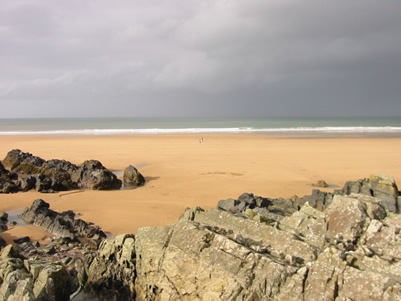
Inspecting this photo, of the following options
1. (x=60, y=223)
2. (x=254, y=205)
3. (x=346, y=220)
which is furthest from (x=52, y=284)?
(x=254, y=205)

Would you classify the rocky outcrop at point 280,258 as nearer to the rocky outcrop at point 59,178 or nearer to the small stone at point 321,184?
the rocky outcrop at point 59,178

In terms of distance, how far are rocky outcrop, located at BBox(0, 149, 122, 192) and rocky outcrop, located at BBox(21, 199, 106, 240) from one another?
12.2ft

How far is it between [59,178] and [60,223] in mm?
6071

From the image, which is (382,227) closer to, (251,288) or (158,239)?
(251,288)

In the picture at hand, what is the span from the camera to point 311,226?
466 cm

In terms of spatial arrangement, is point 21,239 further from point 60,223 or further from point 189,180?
point 189,180

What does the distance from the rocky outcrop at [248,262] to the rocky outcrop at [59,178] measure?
786cm

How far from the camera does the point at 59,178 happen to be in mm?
14352

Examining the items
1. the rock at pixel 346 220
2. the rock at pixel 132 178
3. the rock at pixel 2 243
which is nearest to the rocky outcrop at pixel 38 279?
the rock at pixel 2 243

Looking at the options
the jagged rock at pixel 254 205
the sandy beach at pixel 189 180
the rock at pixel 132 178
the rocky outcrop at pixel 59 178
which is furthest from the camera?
the rock at pixel 132 178

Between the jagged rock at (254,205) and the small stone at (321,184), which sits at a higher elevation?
the jagged rock at (254,205)

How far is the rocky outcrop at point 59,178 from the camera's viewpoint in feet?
43.2

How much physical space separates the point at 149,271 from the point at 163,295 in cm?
42

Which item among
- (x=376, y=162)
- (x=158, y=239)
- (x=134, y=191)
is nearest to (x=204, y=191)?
(x=134, y=191)
